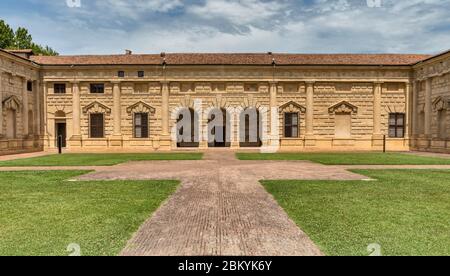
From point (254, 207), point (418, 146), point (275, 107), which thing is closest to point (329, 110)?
point (275, 107)

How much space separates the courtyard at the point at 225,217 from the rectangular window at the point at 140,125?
61.5 feet

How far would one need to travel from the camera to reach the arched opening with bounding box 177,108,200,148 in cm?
2870

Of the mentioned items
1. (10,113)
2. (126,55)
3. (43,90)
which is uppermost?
(126,55)

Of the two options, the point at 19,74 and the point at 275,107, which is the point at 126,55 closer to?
the point at 19,74

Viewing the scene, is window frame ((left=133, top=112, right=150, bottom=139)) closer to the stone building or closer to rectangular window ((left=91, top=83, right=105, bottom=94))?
the stone building

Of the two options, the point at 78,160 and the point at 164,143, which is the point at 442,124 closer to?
the point at 164,143

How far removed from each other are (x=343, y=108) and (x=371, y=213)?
79.8ft

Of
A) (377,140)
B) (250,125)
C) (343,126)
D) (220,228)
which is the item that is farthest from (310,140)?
(220,228)

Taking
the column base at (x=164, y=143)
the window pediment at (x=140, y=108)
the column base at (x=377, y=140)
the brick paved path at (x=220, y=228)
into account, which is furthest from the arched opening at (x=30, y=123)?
the column base at (x=377, y=140)

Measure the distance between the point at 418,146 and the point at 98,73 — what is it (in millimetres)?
30320

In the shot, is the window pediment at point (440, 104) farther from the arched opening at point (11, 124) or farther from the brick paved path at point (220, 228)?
the arched opening at point (11, 124)

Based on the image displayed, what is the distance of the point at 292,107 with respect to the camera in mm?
28516

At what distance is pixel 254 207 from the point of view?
654 centimetres

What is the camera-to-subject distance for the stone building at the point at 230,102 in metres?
27.9
